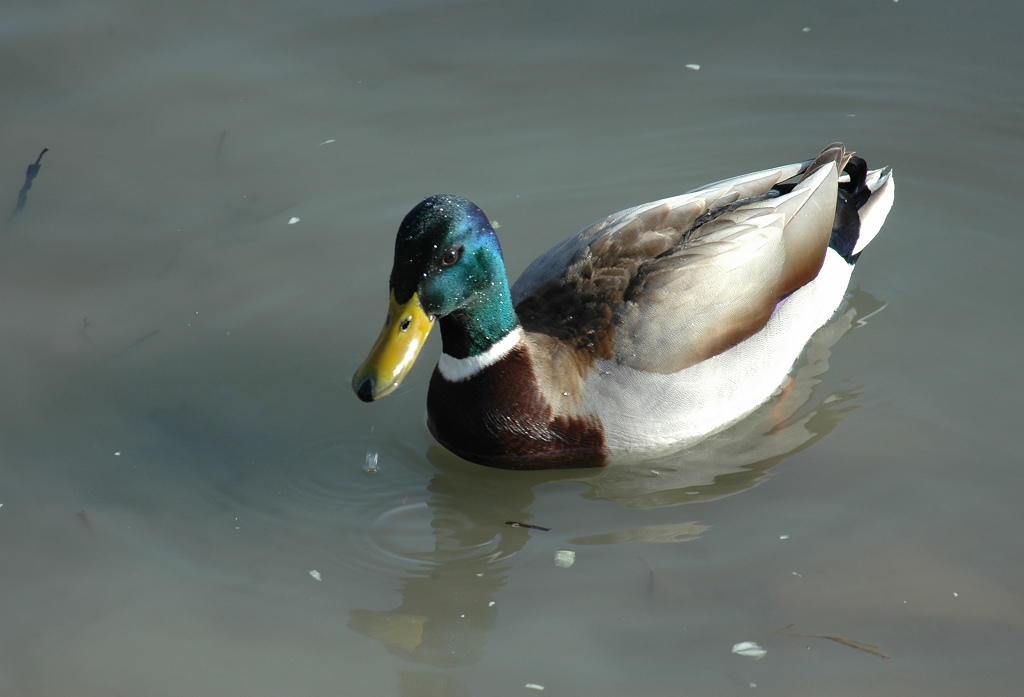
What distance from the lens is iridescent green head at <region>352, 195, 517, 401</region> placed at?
185 inches

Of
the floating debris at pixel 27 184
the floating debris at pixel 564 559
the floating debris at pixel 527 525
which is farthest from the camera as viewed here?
the floating debris at pixel 27 184

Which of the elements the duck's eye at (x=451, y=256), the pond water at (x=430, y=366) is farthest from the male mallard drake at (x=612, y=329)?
the pond water at (x=430, y=366)

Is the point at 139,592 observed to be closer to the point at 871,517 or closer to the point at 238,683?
the point at 238,683

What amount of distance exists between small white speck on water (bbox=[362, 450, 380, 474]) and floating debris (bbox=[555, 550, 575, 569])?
3.29 feet

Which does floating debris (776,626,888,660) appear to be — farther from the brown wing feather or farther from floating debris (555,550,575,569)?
the brown wing feather

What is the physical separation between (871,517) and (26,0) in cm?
705

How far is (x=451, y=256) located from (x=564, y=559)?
1336mm

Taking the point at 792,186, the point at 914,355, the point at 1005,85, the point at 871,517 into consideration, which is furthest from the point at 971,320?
the point at 1005,85

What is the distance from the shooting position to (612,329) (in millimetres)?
5141

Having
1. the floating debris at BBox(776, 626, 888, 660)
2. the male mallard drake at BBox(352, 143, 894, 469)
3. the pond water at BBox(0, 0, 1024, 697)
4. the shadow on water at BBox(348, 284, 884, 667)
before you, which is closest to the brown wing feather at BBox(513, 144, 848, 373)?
the male mallard drake at BBox(352, 143, 894, 469)

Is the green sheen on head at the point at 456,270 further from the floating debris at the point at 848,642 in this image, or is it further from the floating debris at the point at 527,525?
Answer: the floating debris at the point at 848,642

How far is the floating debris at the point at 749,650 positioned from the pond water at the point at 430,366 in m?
0.03

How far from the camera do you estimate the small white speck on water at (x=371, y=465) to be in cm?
547

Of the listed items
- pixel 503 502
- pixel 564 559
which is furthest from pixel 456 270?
pixel 564 559
